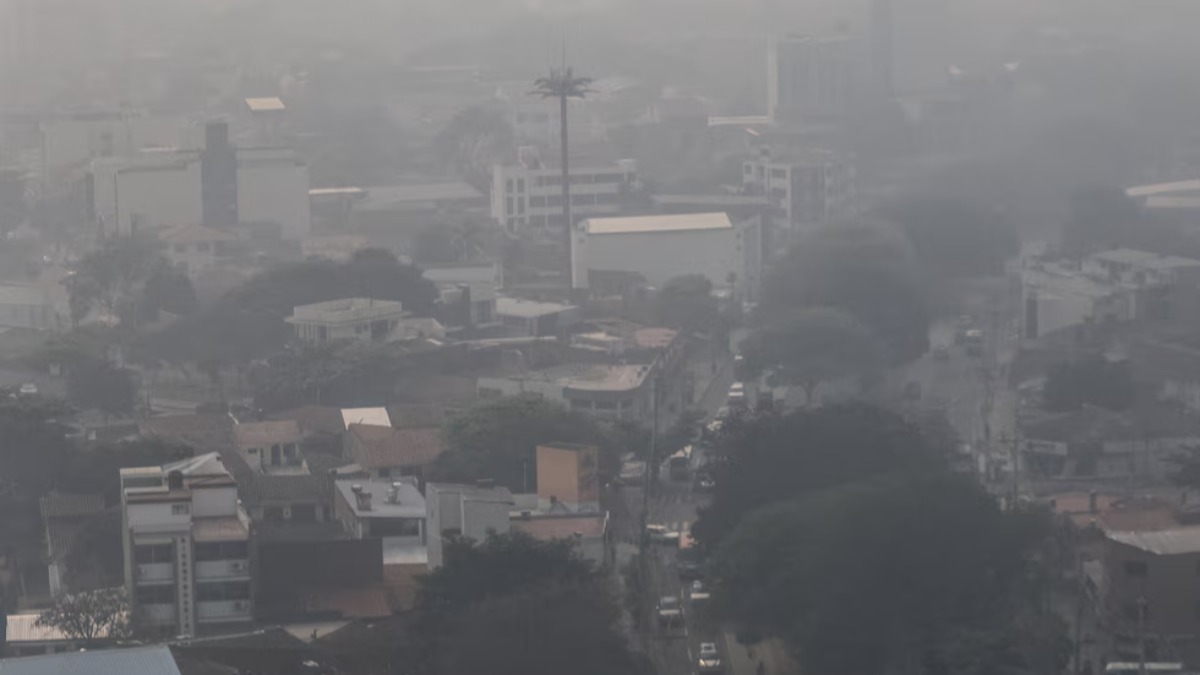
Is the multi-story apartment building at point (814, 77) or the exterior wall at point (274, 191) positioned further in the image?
the multi-story apartment building at point (814, 77)

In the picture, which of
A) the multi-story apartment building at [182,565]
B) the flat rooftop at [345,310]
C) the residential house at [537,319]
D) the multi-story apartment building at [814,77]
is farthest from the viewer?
the multi-story apartment building at [814,77]

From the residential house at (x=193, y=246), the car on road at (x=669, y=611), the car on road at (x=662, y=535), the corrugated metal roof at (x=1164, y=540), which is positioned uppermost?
the residential house at (x=193, y=246)

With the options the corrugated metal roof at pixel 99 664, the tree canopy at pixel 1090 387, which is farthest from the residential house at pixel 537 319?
the corrugated metal roof at pixel 99 664

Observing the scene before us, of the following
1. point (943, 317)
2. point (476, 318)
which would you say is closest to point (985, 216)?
point (943, 317)

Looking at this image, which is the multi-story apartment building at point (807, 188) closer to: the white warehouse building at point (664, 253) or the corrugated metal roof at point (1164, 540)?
the white warehouse building at point (664, 253)

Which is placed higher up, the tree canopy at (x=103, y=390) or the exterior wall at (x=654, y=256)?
the exterior wall at (x=654, y=256)

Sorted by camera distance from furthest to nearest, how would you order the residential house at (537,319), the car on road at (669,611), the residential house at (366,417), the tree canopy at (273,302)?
the residential house at (537,319) → the tree canopy at (273,302) → the residential house at (366,417) → the car on road at (669,611)

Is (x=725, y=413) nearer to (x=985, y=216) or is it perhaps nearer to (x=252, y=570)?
(x=252, y=570)

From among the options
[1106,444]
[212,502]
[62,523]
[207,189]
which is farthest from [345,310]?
[207,189]

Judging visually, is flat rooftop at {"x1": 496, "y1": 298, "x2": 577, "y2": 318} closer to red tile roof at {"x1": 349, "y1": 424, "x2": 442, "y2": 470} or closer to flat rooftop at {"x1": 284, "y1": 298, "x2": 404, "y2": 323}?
flat rooftop at {"x1": 284, "y1": 298, "x2": 404, "y2": 323}
